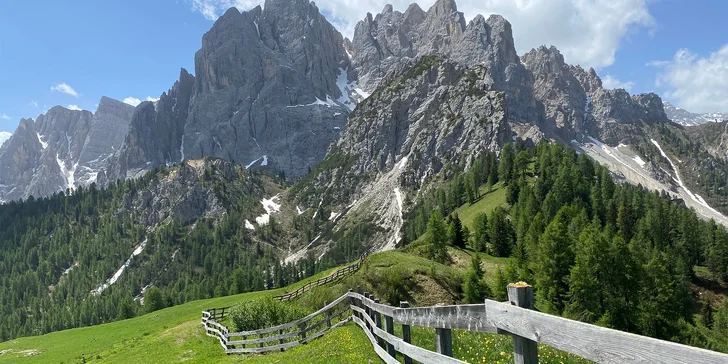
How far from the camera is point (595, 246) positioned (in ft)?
183

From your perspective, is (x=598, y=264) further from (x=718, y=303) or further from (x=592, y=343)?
(x=592, y=343)

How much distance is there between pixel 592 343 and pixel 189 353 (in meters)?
31.2

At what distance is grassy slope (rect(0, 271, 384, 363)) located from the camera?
2055cm

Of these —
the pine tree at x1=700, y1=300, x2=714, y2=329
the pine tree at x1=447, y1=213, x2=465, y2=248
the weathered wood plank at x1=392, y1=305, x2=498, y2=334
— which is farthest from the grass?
the weathered wood plank at x1=392, y1=305, x2=498, y2=334

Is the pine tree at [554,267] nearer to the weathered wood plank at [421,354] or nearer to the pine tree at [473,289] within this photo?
the pine tree at [473,289]

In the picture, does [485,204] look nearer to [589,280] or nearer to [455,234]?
[455,234]

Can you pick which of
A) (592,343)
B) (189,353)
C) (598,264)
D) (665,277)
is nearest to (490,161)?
(665,277)

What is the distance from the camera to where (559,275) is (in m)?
59.7

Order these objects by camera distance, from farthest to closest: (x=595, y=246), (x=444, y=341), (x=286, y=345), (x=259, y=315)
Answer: (x=595, y=246) < (x=259, y=315) < (x=286, y=345) < (x=444, y=341)

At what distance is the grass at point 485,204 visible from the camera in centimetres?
12486

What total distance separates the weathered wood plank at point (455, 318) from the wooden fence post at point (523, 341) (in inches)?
21.2

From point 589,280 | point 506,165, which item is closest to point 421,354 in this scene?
point 589,280

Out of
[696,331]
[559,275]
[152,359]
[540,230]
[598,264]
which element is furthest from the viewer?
[540,230]

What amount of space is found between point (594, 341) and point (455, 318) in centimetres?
335
